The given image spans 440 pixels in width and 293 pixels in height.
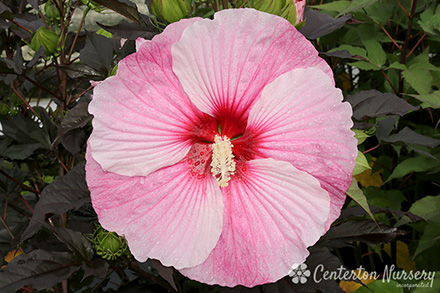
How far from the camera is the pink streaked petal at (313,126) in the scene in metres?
0.38

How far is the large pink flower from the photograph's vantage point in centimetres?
38

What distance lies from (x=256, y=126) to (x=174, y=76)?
0.10 m

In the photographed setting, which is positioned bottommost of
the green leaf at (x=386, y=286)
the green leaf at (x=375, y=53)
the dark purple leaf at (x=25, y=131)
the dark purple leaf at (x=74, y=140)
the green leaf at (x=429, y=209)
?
the green leaf at (x=386, y=286)

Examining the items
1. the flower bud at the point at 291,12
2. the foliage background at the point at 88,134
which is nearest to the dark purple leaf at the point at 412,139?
the foliage background at the point at 88,134

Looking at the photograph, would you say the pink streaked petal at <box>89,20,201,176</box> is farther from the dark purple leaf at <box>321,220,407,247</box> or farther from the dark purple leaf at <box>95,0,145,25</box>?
the dark purple leaf at <box>321,220,407,247</box>

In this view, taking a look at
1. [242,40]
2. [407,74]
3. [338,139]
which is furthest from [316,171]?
[407,74]

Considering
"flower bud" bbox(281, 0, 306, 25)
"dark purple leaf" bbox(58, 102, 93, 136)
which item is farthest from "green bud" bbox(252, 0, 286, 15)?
"dark purple leaf" bbox(58, 102, 93, 136)

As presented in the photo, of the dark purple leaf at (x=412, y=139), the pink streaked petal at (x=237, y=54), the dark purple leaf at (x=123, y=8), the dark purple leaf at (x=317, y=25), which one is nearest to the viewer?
the pink streaked petal at (x=237, y=54)

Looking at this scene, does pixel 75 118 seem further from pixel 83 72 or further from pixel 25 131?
pixel 25 131

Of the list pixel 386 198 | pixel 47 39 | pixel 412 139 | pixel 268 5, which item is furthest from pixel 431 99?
pixel 47 39

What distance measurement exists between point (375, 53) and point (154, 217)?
2.18 ft

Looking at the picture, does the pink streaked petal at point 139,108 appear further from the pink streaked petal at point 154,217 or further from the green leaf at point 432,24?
the green leaf at point 432,24

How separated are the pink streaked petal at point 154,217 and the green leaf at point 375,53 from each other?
0.60 metres

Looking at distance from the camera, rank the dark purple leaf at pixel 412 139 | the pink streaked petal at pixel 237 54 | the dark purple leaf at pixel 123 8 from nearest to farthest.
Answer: the pink streaked petal at pixel 237 54
the dark purple leaf at pixel 123 8
the dark purple leaf at pixel 412 139
